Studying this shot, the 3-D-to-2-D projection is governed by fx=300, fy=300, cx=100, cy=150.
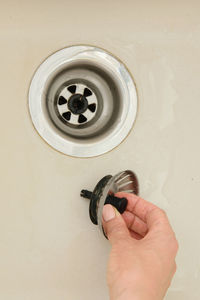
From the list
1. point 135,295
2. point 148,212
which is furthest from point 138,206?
point 135,295

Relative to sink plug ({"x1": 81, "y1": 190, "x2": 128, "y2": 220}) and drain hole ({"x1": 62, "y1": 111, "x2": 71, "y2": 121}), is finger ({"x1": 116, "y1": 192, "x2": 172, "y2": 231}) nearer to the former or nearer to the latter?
sink plug ({"x1": 81, "y1": 190, "x2": 128, "y2": 220})

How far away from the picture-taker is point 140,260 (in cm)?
35

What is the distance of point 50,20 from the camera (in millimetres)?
500

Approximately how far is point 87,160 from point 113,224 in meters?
0.13

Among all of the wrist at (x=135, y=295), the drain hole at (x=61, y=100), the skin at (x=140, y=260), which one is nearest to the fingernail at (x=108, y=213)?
the skin at (x=140, y=260)

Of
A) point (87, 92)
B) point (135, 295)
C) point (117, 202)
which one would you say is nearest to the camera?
point (135, 295)

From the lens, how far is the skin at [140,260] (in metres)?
0.34

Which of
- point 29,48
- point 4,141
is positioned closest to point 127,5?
point 29,48

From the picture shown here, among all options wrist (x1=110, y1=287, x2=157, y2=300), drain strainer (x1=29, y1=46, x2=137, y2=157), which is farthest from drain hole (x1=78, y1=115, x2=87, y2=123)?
wrist (x1=110, y1=287, x2=157, y2=300)

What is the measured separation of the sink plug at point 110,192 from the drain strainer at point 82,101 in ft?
0.19

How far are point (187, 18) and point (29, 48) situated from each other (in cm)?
28

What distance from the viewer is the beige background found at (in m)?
0.49

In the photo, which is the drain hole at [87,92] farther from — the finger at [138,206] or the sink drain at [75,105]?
the finger at [138,206]

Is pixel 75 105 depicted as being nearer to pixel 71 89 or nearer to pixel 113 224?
pixel 71 89
